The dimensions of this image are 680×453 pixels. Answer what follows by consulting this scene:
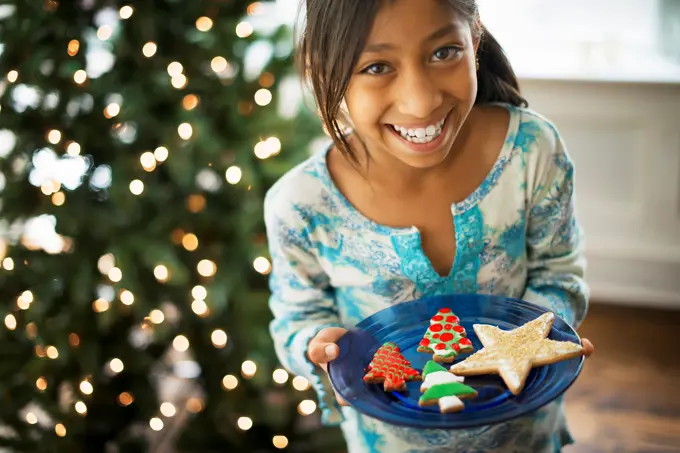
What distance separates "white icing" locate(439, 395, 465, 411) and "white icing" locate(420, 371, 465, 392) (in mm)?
30

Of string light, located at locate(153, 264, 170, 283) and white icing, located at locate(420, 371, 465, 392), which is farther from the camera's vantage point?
string light, located at locate(153, 264, 170, 283)

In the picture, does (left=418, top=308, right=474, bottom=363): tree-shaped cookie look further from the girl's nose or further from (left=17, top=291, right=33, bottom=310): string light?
(left=17, top=291, right=33, bottom=310): string light

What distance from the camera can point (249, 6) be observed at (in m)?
1.78

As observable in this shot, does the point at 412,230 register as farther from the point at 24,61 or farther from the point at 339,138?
the point at 24,61

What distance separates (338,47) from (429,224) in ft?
1.05

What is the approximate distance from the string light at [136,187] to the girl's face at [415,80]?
0.89 metres

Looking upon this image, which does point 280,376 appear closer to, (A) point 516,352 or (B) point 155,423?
(B) point 155,423

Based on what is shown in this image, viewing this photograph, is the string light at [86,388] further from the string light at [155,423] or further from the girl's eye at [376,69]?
the girl's eye at [376,69]

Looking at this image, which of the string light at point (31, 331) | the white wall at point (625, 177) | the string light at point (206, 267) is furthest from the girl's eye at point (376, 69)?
the white wall at point (625, 177)

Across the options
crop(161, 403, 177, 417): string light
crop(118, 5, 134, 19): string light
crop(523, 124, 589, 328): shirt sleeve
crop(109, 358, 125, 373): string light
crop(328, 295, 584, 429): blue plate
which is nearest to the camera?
crop(328, 295, 584, 429): blue plate

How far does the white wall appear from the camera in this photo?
2.67 meters

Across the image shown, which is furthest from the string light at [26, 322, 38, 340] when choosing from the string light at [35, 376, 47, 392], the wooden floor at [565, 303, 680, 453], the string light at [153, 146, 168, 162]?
the wooden floor at [565, 303, 680, 453]

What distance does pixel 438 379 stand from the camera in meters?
1.01

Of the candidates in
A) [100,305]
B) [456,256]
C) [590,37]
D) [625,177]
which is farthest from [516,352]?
[590,37]
